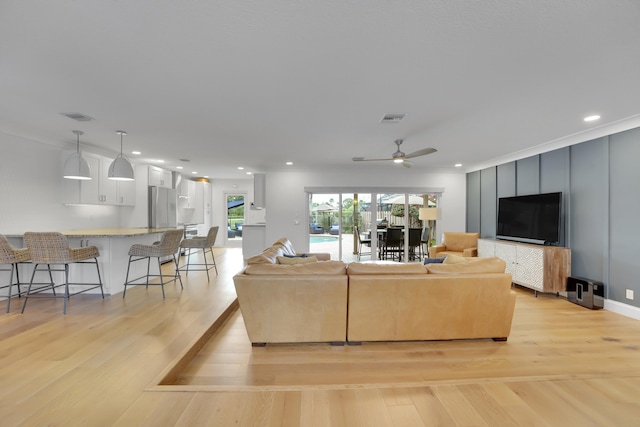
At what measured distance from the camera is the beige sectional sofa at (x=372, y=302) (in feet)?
9.17

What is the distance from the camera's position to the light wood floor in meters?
1.82

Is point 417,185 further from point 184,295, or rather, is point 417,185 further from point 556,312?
point 184,295

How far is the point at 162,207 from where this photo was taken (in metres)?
7.12

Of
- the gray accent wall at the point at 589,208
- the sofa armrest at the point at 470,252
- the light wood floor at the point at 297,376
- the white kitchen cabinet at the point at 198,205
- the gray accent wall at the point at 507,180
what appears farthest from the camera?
the white kitchen cabinet at the point at 198,205

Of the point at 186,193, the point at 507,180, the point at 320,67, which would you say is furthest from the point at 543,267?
the point at 186,193

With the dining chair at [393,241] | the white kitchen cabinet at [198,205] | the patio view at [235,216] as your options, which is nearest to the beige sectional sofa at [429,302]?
the dining chair at [393,241]

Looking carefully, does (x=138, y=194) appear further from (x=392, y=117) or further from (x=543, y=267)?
(x=543, y=267)

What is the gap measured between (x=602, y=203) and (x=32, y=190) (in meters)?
7.97

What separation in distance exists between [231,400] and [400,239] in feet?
18.7

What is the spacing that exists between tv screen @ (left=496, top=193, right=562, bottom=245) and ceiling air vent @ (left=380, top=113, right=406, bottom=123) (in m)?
2.95

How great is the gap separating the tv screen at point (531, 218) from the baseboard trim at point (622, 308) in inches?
39.8

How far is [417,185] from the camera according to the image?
7.24 meters

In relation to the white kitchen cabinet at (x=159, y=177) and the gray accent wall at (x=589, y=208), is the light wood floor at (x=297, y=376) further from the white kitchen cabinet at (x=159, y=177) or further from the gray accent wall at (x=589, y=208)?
the white kitchen cabinet at (x=159, y=177)

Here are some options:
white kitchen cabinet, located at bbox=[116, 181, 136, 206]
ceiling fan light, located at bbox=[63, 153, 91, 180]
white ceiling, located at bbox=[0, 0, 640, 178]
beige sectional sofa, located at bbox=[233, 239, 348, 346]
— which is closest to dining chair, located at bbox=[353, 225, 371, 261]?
white ceiling, located at bbox=[0, 0, 640, 178]
